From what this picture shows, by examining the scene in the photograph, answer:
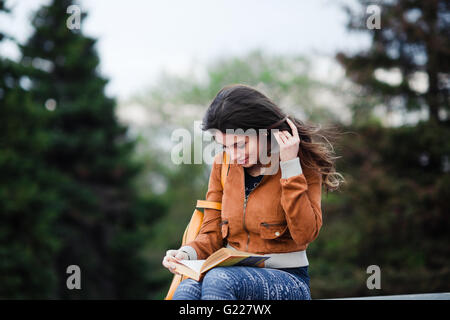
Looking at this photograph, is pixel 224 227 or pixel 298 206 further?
pixel 224 227

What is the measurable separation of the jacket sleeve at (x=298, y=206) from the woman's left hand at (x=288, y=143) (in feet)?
0.09

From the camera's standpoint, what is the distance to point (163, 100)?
66.2 ft

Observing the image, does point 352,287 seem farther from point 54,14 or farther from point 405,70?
point 54,14

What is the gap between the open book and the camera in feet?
5.75

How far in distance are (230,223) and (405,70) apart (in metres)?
7.77

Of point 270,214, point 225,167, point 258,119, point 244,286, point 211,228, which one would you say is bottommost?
point 244,286

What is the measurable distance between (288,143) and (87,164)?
41.3ft

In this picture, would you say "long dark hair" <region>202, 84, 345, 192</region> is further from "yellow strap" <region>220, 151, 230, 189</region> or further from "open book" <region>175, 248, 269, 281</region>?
"open book" <region>175, 248, 269, 281</region>

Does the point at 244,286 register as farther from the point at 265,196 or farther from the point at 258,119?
the point at 258,119

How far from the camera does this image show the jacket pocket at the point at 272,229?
192cm

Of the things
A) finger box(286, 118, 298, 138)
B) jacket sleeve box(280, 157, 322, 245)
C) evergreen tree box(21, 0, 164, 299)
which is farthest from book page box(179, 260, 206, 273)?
evergreen tree box(21, 0, 164, 299)

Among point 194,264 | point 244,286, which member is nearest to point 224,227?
point 194,264

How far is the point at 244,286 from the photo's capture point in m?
1.71

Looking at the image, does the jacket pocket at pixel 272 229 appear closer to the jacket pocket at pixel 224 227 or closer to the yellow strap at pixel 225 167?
the jacket pocket at pixel 224 227
